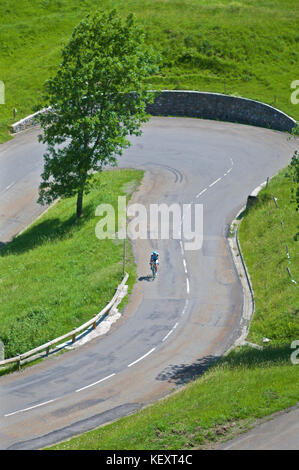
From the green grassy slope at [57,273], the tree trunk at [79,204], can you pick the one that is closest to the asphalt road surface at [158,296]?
the green grassy slope at [57,273]

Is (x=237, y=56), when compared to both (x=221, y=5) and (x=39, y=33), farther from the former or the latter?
(x=39, y=33)

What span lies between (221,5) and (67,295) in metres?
54.9

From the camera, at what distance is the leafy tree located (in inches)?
1734

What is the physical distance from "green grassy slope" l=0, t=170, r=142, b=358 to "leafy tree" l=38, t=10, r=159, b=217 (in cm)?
295

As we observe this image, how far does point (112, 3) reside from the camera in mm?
80188

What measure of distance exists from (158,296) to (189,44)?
42596mm

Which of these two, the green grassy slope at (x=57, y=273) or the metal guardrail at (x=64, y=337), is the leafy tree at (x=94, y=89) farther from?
the metal guardrail at (x=64, y=337)

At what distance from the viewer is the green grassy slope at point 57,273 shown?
34.7m

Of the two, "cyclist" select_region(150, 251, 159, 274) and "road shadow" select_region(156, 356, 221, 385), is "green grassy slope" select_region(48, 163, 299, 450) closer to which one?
"road shadow" select_region(156, 356, 221, 385)

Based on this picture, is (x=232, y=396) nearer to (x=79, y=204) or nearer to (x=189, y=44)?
(x=79, y=204)

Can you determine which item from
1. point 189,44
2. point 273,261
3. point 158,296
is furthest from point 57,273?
point 189,44

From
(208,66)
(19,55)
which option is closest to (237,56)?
(208,66)

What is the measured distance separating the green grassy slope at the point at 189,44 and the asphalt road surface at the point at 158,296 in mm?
6102

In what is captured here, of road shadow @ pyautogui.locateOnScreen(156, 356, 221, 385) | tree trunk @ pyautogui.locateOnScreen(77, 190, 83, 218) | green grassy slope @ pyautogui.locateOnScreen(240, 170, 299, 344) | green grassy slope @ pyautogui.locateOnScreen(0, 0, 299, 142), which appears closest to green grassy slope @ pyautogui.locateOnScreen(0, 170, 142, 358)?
tree trunk @ pyautogui.locateOnScreen(77, 190, 83, 218)
